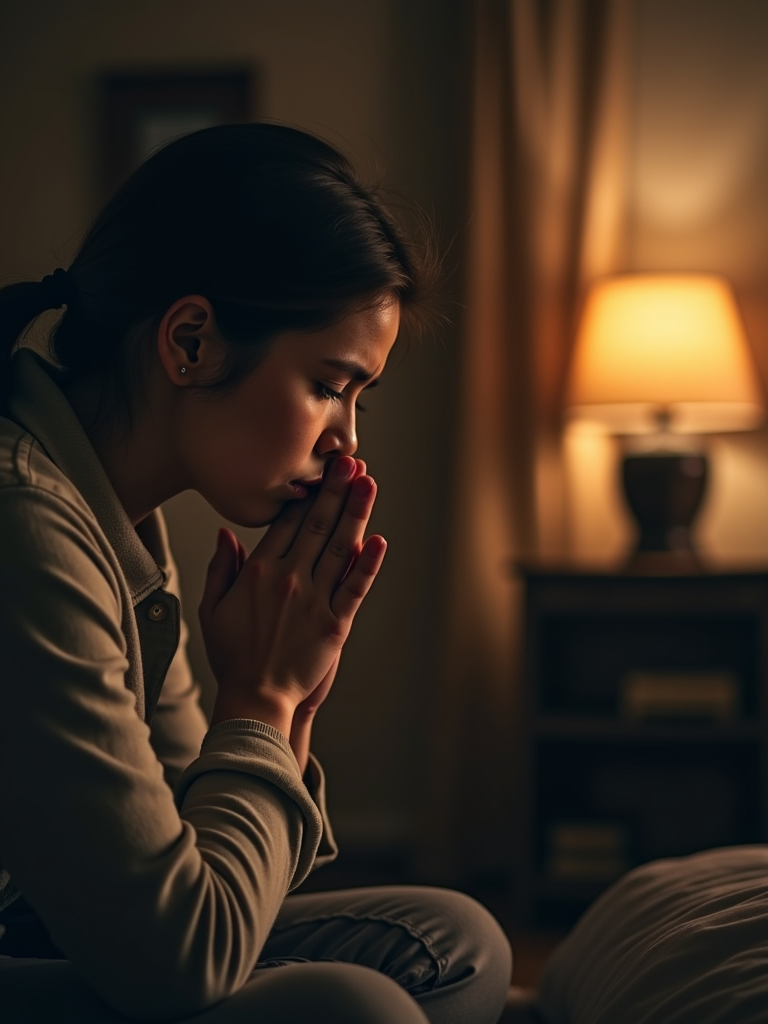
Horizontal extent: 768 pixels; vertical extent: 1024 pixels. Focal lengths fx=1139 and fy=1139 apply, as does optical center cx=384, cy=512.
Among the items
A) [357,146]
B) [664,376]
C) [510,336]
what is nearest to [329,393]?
[664,376]

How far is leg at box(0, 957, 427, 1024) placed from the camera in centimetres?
67

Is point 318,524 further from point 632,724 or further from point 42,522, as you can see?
point 632,724

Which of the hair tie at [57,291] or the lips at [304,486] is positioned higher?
the hair tie at [57,291]

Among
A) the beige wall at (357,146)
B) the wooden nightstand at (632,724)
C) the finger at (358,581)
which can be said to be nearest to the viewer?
the finger at (358,581)

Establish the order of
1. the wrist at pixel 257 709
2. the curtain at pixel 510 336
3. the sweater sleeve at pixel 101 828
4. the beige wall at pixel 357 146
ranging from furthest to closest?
the beige wall at pixel 357 146, the curtain at pixel 510 336, the wrist at pixel 257 709, the sweater sleeve at pixel 101 828

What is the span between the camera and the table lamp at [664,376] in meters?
2.38

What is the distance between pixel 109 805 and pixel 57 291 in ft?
1.58

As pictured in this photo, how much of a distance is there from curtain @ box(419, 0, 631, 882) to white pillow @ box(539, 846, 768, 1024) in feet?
4.60

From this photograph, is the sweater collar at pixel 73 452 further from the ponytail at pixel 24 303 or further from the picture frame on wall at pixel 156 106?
the picture frame on wall at pixel 156 106

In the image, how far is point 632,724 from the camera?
2.33 meters

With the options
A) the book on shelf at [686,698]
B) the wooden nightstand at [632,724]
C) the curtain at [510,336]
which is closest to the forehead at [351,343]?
the wooden nightstand at [632,724]

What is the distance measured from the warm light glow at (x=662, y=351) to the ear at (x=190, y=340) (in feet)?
5.36

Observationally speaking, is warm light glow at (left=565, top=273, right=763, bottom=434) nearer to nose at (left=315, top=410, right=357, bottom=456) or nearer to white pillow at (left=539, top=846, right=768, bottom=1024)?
white pillow at (left=539, top=846, right=768, bottom=1024)

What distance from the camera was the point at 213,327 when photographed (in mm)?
881
